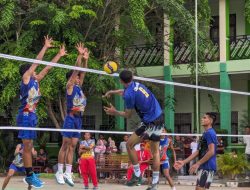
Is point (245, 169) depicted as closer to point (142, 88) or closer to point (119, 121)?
point (119, 121)

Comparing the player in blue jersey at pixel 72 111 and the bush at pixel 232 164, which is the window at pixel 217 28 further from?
the player in blue jersey at pixel 72 111

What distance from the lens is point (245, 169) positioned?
20812 mm

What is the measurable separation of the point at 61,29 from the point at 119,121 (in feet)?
19.0

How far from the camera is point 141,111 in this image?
1048 centimetres

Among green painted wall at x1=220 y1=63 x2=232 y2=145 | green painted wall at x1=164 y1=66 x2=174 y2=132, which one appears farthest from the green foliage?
green painted wall at x1=164 y1=66 x2=174 y2=132

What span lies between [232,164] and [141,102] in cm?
1107

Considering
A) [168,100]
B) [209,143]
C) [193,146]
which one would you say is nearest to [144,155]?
[193,146]

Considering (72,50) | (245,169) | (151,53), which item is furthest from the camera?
(151,53)

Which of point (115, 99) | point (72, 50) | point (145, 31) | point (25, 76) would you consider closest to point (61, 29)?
point (72, 50)

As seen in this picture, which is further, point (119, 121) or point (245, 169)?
point (119, 121)

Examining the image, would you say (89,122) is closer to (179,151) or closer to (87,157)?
(179,151)

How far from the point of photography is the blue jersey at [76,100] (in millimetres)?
11117

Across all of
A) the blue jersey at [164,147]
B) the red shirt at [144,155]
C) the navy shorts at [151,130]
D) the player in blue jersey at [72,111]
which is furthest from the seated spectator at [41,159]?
the navy shorts at [151,130]

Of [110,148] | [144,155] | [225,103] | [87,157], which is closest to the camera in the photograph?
[87,157]
